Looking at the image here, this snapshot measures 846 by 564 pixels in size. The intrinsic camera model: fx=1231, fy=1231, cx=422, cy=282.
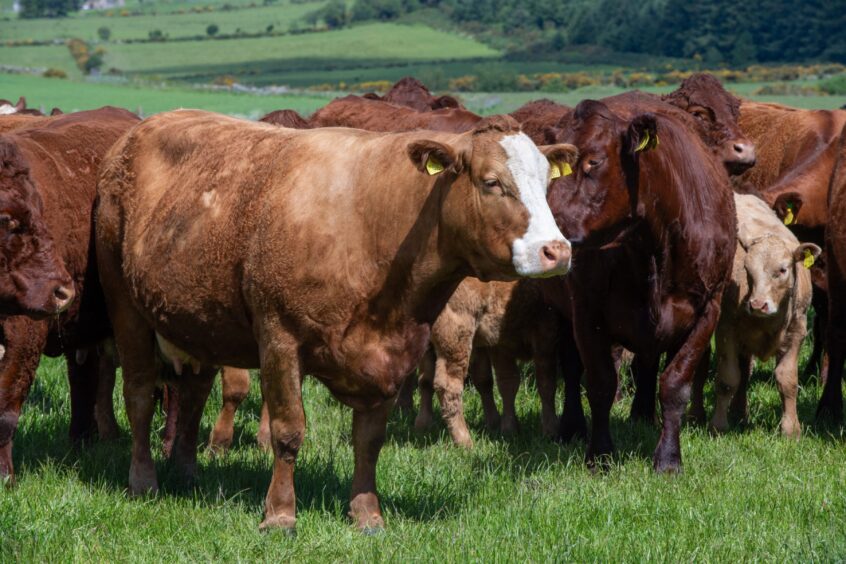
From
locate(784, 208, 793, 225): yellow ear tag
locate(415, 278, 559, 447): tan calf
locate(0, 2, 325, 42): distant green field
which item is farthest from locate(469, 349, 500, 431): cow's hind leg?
locate(0, 2, 325, 42): distant green field

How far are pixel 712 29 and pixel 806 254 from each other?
57.8 m

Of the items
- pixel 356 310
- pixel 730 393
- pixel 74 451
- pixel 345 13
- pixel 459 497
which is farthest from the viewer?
pixel 345 13

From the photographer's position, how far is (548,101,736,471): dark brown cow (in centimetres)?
686

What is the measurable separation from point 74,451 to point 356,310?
2919mm

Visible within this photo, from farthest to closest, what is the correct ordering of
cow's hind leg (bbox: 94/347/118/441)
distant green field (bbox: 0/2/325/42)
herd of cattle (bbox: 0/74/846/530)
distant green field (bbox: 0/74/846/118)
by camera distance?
distant green field (bbox: 0/2/325/42) → distant green field (bbox: 0/74/846/118) → cow's hind leg (bbox: 94/347/118/441) → herd of cattle (bbox: 0/74/846/530)

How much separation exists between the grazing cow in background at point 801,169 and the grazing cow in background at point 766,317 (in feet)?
1.67

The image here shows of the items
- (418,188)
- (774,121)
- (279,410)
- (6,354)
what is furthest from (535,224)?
(774,121)

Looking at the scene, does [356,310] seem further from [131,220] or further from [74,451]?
[74,451]

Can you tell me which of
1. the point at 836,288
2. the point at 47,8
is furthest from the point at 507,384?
the point at 47,8

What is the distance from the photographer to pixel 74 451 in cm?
789

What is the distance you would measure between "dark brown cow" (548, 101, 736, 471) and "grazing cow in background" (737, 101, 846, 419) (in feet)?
6.63

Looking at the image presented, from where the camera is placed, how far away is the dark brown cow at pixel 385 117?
38.7 feet

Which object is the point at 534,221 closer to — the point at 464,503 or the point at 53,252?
the point at 464,503

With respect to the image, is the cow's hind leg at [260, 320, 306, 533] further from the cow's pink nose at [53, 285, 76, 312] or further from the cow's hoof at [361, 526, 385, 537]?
the cow's pink nose at [53, 285, 76, 312]
